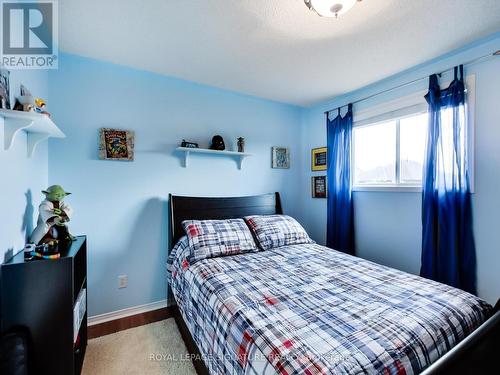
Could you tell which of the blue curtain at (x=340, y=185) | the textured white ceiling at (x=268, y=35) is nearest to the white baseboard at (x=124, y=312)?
the blue curtain at (x=340, y=185)

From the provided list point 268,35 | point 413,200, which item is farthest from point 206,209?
point 413,200

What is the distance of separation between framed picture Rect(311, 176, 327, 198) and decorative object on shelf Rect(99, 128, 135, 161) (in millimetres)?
2232

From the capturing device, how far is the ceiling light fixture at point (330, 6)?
1.27 meters

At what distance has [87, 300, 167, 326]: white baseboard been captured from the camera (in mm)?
2111

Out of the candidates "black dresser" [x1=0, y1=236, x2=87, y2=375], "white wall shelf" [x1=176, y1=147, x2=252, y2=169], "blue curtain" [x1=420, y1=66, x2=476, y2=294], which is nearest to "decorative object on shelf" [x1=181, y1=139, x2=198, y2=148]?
"white wall shelf" [x1=176, y1=147, x2=252, y2=169]

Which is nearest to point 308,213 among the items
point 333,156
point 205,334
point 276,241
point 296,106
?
point 333,156

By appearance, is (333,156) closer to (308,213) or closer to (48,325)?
(308,213)

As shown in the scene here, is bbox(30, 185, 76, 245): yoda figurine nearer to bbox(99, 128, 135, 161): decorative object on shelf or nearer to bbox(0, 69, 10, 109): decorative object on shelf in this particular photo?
bbox(0, 69, 10, 109): decorative object on shelf

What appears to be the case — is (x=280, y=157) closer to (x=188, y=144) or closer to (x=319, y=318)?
(x=188, y=144)

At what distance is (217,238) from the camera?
214 cm

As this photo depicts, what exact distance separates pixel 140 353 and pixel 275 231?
4.98ft

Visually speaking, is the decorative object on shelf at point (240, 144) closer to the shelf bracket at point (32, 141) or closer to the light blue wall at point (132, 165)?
the light blue wall at point (132, 165)

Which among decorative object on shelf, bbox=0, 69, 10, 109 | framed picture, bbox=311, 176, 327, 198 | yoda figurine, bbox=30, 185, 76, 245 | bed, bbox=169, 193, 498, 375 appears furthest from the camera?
framed picture, bbox=311, 176, 327, 198

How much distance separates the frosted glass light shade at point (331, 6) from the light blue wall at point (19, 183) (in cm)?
178
